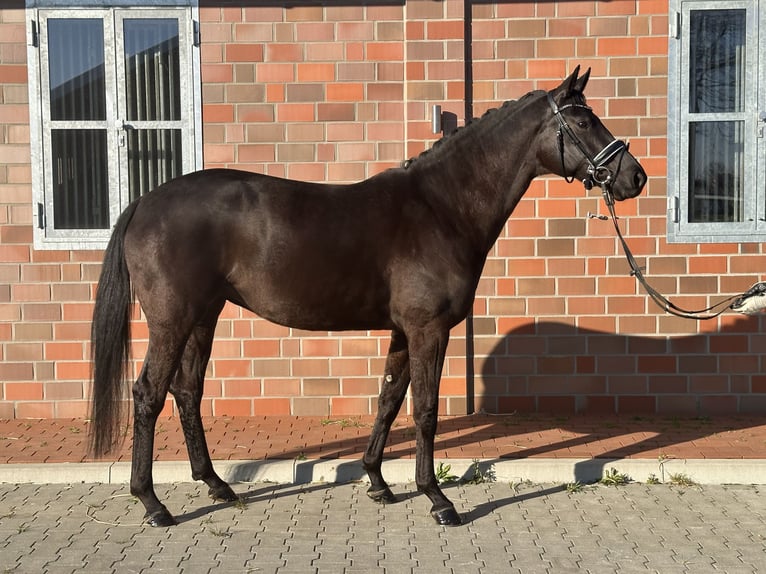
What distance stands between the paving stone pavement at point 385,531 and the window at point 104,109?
8.76 feet

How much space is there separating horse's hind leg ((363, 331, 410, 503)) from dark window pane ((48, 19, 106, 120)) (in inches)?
139

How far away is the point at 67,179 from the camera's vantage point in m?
7.02

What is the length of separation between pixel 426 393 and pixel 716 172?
375 cm

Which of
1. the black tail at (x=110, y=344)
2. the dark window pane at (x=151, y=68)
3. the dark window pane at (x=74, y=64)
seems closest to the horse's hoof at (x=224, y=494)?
the black tail at (x=110, y=344)

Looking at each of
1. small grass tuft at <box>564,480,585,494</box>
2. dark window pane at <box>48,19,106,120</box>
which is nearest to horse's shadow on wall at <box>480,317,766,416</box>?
small grass tuft at <box>564,480,585,494</box>

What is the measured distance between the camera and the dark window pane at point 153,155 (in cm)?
702

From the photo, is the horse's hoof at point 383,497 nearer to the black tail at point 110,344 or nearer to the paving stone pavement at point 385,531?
the paving stone pavement at point 385,531

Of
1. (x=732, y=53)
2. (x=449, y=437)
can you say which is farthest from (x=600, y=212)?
(x=449, y=437)

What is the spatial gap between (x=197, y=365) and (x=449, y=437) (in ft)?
6.76

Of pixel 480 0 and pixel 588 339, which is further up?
pixel 480 0

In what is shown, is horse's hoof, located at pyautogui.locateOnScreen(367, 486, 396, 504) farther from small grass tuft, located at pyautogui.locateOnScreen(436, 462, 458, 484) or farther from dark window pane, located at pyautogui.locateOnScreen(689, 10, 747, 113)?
dark window pane, located at pyautogui.locateOnScreen(689, 10, 747, 113)

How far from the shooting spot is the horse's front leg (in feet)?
15.4

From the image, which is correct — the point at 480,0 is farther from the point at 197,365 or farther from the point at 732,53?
the point at 197,365

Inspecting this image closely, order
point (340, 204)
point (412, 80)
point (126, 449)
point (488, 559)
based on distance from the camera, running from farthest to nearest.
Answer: point (412, 80), point (126, 449), point (340, 204), point (488, 559)
